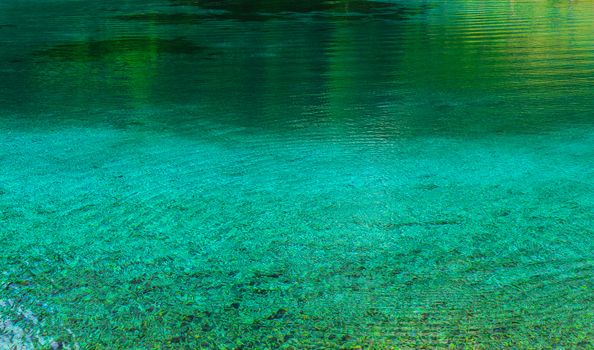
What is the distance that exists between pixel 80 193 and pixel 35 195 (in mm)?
150

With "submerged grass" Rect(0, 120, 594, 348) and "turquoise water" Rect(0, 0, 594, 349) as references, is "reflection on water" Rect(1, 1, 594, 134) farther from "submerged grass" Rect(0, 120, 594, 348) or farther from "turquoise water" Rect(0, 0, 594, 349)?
"submerged grass" Rect(0, 120, 594, 348)

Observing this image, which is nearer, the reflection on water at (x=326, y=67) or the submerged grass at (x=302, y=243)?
the submerged grass at (x=302, y=243)

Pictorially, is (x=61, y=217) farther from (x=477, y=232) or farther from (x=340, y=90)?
(x=340, y=90)

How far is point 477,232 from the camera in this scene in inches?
80.0

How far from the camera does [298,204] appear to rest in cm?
229

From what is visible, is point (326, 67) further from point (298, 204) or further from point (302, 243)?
point (302, 243)

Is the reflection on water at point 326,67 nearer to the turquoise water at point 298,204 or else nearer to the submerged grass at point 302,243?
the turquoise water at point 298,204

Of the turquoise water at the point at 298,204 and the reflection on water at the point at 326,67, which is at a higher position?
the reflection on water at the point at 326,67

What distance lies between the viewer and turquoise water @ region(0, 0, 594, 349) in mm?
1555

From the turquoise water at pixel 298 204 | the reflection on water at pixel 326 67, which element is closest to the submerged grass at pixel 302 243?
the turquoise water at pixel 298 204

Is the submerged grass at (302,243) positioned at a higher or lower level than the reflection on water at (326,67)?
lower

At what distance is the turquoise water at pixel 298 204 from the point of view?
155 cm

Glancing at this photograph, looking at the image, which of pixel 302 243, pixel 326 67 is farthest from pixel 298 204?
pixel 326 67

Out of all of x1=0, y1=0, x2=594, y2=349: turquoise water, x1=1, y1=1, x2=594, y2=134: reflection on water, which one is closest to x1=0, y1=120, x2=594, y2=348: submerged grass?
x1=0, y1=0, x2=594, y2=349: turquoise water
